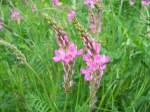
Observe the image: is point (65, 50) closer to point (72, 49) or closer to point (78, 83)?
point (72, 49)

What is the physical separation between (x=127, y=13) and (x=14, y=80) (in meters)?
1.51

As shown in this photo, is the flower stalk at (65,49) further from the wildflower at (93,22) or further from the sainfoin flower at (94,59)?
the wildflower at (93,22)

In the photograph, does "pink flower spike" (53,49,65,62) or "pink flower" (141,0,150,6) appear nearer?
"pink flower spike" (53,49,65,62)

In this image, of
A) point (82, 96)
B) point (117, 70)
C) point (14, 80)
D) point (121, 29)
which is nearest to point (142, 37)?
point (121, 29)

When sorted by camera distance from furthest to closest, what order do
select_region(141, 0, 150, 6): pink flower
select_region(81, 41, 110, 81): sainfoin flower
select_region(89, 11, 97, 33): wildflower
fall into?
select_region(141, 0, 150, 6): pink flower
select_region(89, 11, 97, 33): wildflower
select_region(81, 41, 110, 81): sainfoin flower

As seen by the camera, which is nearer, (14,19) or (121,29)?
(121,29)

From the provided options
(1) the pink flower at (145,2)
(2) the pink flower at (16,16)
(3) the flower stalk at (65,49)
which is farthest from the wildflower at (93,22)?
(2) the pink flower at (16,16)

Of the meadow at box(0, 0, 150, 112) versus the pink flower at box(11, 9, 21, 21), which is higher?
the pink flower at box(11, 9, 21, 21)

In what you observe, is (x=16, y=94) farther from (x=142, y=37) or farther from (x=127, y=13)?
(x=127, y=13)

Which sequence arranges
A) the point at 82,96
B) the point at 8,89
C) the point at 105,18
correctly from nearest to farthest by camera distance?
the point at 82,96
the point at 8,89
the point at 105,18

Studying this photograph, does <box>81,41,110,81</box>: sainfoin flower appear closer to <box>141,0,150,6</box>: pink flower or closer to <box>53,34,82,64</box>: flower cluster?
<box>53,34,82,64</box>: flower cluster

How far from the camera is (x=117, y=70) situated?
5.90 ft

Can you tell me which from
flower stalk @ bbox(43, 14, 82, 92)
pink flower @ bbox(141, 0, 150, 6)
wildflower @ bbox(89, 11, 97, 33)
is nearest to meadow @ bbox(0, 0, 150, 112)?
wildflower @ bbox(89, 11, 97, 33)

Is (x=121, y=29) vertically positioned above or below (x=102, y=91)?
above
